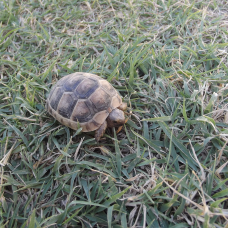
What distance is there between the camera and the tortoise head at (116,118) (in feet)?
7.33

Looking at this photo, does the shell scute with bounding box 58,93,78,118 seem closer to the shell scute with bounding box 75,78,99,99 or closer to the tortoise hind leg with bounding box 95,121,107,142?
the shell scute with bounding box 75,78,99,99

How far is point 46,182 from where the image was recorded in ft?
6.79

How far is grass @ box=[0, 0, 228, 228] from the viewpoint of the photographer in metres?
1.81

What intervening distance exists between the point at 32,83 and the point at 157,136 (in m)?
1.94

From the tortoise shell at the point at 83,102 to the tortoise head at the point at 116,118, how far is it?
5 centimetres

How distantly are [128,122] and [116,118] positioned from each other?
0.24 m

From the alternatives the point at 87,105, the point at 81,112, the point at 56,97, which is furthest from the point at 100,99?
the point at 56,97

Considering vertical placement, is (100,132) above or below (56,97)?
below

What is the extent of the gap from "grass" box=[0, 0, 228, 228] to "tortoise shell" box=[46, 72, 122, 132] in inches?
8.2

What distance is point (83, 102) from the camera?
226 cm

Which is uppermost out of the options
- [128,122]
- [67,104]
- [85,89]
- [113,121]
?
[85,89]

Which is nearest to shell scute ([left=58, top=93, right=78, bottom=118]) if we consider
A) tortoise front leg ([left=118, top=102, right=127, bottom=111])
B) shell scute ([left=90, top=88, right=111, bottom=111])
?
shell scute ([left=90, top=88, right=111, bottom=111])

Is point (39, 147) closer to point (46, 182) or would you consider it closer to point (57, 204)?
point (46, 182)

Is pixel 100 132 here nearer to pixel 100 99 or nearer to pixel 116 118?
pixel 116 118
